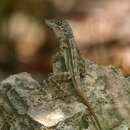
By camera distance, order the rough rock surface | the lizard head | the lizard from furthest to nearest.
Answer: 1. the lizard head
2. the lizard
3. the rough rock surface

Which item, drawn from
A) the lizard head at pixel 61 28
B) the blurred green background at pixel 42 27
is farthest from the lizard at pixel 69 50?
the blurred green background at pixel 42 27

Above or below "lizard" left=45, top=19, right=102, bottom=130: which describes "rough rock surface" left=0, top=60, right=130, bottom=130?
below

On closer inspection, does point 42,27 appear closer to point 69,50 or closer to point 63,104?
point 69,50

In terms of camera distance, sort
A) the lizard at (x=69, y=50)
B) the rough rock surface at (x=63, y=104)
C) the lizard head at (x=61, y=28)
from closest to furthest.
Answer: the rough rock surface at (x=63, y=104) < the lizard at (x=69, y=50) < the lizard head at (x=61, y=28)

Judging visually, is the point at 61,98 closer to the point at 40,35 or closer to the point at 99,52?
the point at 99,52

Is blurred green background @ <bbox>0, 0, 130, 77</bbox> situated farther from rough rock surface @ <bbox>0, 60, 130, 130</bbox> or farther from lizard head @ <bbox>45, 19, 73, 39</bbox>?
rough rock surface @ <bbox>0, 60, 130, 130</bbox>

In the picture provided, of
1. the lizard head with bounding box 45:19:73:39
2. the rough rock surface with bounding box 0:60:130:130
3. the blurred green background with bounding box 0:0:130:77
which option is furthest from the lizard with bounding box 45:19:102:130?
the blurred green background with bounding box 0:0:130:77

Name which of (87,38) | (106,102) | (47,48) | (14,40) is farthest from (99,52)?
(106,102)

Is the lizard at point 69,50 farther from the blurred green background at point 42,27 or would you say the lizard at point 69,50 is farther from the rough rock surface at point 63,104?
the blurred green background at point 42,27
